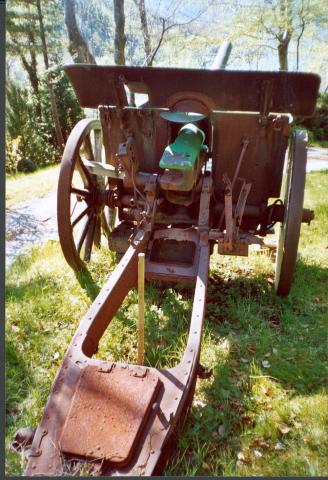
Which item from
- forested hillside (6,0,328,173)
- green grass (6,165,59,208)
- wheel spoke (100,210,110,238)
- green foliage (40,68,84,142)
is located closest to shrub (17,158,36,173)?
forested hillside (6,0,328,173)

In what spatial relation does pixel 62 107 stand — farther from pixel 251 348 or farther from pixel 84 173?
pixel 251 348

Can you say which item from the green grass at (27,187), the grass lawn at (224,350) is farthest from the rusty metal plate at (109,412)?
the green grass at (27,187)

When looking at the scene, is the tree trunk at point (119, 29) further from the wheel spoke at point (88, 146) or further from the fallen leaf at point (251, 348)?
the fallen leaf at point (251, 348)

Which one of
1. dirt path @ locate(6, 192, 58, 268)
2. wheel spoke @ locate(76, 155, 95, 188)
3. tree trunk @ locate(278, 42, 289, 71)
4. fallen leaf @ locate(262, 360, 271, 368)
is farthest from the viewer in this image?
tree trunk @ locate(278, 42, 289, 71)

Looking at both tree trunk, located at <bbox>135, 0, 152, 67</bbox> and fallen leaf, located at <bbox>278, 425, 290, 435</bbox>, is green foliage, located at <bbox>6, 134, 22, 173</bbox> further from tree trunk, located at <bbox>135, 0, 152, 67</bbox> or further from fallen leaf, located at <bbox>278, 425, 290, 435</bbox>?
fallen leaf, located at <bbox>278, 425, 290, 435</bbox>

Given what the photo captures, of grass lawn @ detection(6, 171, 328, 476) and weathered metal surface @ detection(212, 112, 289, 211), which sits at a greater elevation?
weathered metal surface @ detection(212, 112, 289, 211)

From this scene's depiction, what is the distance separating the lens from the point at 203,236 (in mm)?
2986

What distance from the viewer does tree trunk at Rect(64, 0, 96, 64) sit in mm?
8414

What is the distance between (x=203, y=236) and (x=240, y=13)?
11.6m

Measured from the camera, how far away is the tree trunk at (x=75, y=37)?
8.41 metres

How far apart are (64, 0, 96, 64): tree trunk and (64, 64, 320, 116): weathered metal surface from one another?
595cm

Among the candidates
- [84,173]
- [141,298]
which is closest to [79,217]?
[84,173]

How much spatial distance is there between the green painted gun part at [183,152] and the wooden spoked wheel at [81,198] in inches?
32.8

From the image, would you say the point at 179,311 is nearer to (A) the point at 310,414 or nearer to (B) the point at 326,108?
(A) the point at 310,414
